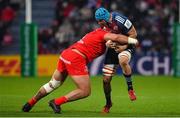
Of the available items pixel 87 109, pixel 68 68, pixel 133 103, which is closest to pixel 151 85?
pixel 133 103

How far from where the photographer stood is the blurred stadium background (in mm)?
29500

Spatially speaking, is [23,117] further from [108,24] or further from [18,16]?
[18,16]

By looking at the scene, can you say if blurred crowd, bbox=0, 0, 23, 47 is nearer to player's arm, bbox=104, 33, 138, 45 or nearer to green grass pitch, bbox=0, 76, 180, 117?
green grass pitch, bbox=0, 76, 180, 117

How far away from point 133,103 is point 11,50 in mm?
14398

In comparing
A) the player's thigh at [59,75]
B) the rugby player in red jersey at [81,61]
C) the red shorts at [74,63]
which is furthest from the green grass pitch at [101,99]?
the red shorts at [74,63]

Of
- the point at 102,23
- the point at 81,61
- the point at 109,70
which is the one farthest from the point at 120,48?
the point at 81,61

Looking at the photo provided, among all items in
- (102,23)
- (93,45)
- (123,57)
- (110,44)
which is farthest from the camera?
(123,57)

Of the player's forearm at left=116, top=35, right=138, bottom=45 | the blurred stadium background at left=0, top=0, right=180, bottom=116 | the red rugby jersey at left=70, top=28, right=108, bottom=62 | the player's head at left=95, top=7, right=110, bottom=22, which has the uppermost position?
the player's head at left=95, top=7, right=110, bottom=22

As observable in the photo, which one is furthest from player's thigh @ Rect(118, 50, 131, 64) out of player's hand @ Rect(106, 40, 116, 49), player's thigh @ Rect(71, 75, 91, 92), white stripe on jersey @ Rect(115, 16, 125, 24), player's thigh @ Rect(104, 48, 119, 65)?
player's thigh @ Rect(71, 75, 91, 92)

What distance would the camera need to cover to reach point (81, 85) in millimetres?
15250

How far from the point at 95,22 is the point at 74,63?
15880 mm

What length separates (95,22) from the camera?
31.1m

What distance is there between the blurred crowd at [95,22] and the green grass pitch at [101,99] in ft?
12.0

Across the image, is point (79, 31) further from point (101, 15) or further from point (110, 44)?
point (110, 44)
